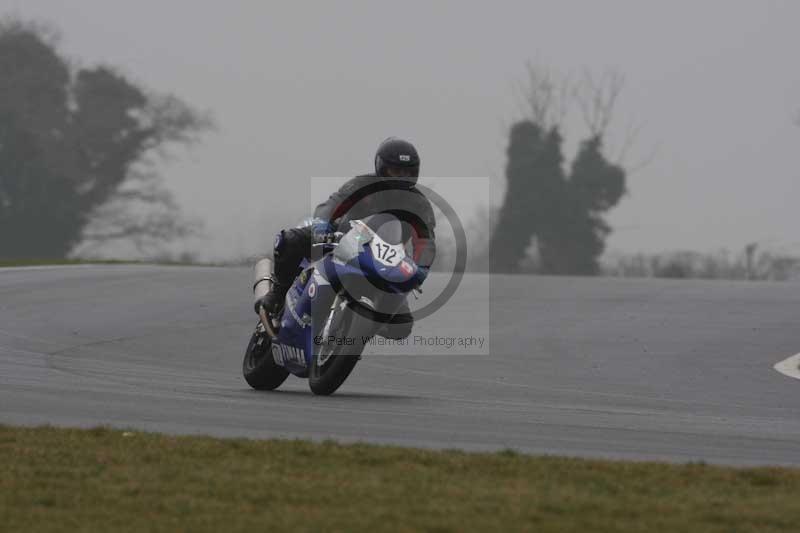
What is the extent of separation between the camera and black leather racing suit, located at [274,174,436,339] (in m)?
11.0

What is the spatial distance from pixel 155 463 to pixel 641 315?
15059 millimetres

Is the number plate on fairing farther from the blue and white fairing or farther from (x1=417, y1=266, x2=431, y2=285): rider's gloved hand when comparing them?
(x1=417, y1=266, x2=431, y2=285): rider's gloved hand

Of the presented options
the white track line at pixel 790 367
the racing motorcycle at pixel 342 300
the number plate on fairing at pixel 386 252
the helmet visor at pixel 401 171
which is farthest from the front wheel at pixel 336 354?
the white track line at pixel 790 367

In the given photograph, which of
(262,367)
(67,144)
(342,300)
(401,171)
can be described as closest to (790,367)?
(262,367)

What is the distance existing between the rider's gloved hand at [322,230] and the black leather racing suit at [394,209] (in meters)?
0.04

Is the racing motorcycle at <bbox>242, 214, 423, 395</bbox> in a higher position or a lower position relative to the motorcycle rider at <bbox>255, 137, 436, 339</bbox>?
lower

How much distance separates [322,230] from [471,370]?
418 cm

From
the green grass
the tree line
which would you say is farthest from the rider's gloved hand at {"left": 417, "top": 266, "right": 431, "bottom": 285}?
the tree line

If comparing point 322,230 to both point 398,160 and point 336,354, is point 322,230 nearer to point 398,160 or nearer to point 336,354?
point 398,160

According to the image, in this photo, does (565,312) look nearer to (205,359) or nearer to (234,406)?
(205,359)

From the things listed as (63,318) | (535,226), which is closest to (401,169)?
(63,318)

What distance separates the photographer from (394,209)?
36.3 ft

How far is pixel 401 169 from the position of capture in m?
11.0

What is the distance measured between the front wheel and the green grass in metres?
2.88
